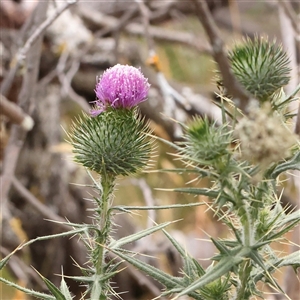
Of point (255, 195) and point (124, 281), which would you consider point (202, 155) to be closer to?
point (255, 195)

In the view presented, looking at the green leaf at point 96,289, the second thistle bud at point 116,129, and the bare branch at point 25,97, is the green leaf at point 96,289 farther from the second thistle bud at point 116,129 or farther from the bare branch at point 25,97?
the bare branch at point 25,97

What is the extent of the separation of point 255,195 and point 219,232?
12.2 ft

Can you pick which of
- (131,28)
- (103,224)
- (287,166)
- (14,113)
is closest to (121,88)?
(103,224)

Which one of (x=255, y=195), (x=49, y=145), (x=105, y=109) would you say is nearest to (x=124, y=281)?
(x=49, y=145)

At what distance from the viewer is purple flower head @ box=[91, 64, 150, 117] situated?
1.23m

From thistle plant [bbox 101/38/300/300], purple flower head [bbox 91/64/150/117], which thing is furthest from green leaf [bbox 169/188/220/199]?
purple flower head [bbox 91/64/150/117]

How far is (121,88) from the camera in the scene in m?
1.22

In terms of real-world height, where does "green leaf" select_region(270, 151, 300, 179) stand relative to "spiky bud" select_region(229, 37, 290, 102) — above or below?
below

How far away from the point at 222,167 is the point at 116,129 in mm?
400

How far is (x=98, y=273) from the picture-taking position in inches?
43.5

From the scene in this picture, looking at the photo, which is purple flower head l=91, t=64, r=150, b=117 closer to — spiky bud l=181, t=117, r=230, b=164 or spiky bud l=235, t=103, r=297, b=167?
spiky bud l=181, t=117, r=230, b=164

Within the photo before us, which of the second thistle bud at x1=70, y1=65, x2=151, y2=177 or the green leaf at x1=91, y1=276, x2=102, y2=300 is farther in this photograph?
the second thistle bud at x1=70, y1=65, x2=151, y2=177

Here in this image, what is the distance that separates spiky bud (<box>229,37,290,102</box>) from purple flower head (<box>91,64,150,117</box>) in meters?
0.22

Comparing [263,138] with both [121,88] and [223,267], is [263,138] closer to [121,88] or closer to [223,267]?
[223,267]
